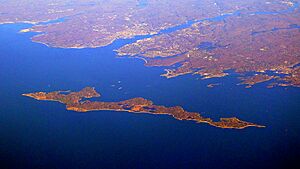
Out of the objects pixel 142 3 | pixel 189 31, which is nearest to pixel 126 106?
pixel 189 31

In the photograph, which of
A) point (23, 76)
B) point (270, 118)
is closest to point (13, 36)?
point (23, 76)

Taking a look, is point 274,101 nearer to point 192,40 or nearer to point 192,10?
point 192,40

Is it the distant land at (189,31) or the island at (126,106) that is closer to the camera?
the island at (126,106)

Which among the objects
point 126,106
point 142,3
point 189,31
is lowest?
point 126,106

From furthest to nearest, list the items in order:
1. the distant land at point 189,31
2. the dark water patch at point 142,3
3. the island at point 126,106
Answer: the dark water patch at point 142,3
the distant land at point 189,31
the island at point 126,106

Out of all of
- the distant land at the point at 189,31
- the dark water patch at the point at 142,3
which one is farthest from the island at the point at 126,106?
the dark water patch at the point at 142,3

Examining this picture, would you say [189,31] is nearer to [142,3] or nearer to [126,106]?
[126,106]

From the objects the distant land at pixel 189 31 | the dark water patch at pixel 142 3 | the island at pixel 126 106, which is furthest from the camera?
the dark water patch at pixel 142 3

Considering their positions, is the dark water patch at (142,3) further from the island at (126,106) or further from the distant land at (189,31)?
the island at (126,106)
